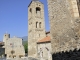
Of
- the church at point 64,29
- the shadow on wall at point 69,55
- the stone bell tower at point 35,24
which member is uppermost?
the stone bell tower at point 35,24

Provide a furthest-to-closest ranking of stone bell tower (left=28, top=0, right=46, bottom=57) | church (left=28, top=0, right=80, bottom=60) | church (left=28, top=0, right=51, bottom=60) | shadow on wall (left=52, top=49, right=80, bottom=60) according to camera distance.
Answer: stone bell tower (left=28, top=0, right=46, bottom=57)
church (left=28, top=0, right=51, bottom=60)
church (left=28, top=0, right=80, bottom=60)
shadow on wall (left=52, top=49, right=80, bottom=60)

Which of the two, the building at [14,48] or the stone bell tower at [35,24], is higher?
the stone bell tower at [35,24]

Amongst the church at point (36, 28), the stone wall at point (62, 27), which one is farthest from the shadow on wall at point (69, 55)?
the church at point (36, 28)

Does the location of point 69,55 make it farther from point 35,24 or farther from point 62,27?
point 35,24

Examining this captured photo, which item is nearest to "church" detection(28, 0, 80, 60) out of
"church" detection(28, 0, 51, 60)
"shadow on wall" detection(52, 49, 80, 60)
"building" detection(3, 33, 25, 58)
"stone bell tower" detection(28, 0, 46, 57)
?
"shadow on wall" detection(52, 49, 80, 60)

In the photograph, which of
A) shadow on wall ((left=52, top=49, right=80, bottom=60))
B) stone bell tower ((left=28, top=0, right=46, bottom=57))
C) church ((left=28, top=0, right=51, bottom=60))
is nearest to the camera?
shadow on wall ((left=52, top=49, right=80, bottom=60))

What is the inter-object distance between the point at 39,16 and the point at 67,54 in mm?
22649

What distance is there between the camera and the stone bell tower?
25.5 m

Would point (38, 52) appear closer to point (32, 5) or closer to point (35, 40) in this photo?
point (35, 40)

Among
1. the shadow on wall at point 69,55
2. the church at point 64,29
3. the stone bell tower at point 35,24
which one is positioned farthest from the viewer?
the stone bell tower at point 35,24

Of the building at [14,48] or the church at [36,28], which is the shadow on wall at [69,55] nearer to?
the church at [36,28]

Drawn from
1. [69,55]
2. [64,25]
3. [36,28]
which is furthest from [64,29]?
[36,28]

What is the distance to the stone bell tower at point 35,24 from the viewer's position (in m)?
25.5

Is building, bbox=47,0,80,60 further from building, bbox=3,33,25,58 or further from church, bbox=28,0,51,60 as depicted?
building, bbox=3,33,25,58
